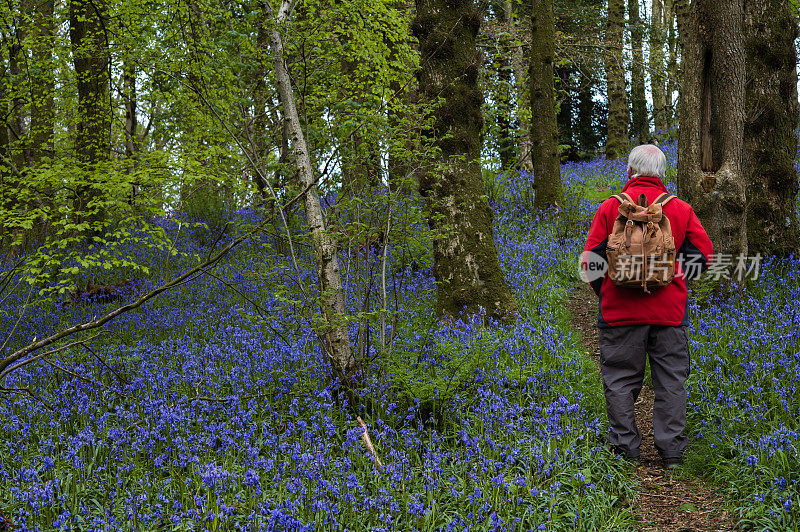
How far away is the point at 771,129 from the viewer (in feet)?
22.7

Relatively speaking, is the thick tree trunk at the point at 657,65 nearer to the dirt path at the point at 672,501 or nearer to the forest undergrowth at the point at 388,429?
the forest undergrowth at the point at 388,429

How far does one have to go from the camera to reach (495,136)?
1253 cm

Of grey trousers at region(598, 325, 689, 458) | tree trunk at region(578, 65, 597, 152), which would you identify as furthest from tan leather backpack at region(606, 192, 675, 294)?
tree trunk at region(578, 65, 597, 152)

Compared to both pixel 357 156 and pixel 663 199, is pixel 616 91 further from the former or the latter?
pixel 357 156

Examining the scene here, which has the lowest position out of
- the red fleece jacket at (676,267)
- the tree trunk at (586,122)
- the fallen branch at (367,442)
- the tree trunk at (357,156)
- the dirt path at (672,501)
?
the dirt path at (672,501)

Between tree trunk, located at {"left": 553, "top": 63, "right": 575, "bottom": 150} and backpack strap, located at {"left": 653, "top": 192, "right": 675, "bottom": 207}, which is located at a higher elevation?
tree trunk, located at {"left": 553, "top": 63, "right": 575, "bottom": 150}

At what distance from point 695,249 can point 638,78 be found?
18358mm

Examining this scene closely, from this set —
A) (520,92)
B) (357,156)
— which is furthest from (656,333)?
(520,92)

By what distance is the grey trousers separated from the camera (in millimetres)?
4207

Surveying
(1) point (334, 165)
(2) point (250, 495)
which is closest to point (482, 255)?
(1) point (334, 165)

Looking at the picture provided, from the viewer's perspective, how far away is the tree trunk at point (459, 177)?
21.2ft

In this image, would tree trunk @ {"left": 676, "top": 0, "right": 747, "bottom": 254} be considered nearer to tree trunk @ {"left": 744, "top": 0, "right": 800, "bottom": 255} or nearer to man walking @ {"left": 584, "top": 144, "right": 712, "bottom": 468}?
tree trunk @ {"left": 744, "top": 0, "right": 800, "bottom": 255}

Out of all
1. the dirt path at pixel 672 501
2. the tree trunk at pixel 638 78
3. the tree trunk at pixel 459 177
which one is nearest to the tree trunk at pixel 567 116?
the tree trunk at pixel 638 78

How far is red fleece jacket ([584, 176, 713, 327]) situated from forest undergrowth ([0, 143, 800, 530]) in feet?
3.11
